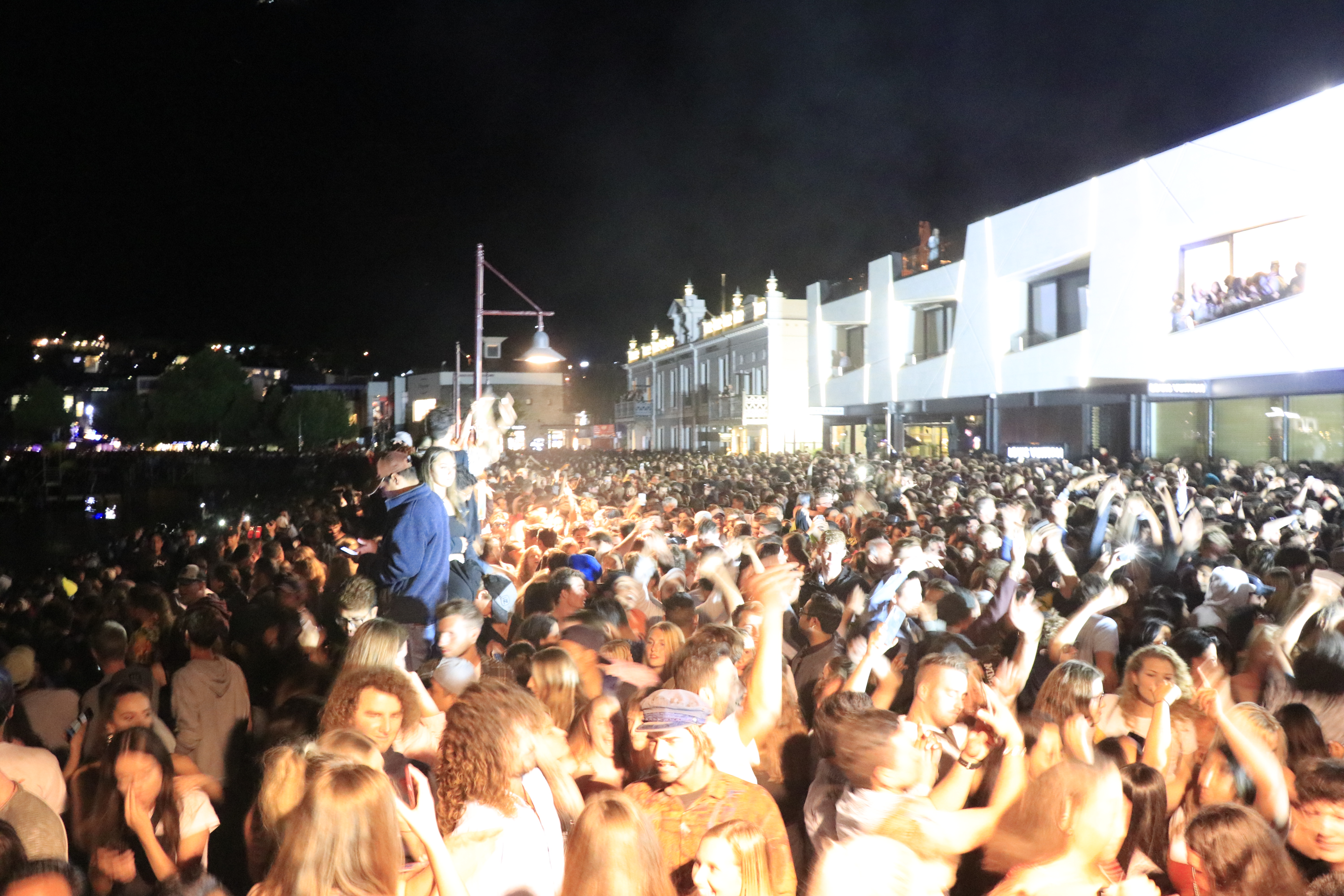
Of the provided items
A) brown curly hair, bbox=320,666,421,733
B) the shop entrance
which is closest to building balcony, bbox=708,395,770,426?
the shop entrance

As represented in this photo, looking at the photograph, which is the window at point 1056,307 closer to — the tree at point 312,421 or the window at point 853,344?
the window at point 853,344

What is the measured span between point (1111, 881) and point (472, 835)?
6.42 feet

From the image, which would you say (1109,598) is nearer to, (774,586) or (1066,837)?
(774,586)

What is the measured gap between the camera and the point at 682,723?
3.09 m

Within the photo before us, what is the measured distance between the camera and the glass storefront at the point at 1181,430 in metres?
22.9

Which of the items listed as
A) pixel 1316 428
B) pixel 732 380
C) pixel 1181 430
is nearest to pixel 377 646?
pixel 1316 428

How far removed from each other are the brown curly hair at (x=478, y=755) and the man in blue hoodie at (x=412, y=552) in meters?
2.17

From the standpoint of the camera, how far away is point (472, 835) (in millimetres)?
2959

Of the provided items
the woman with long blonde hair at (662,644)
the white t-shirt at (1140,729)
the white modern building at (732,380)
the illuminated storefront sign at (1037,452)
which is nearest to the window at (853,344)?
the white modern building at (732,380)

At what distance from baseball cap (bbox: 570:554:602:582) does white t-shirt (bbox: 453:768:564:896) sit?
4155 mm

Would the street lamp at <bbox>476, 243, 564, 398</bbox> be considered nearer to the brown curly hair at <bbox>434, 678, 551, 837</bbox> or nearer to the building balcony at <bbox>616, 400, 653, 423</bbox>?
the brown curly hair at <bbox>434, 678, 551, 837</bbox>

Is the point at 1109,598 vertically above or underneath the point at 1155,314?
underneath

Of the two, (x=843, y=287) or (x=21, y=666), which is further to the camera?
(x=843, y=287)

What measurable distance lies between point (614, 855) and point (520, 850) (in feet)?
1.30
